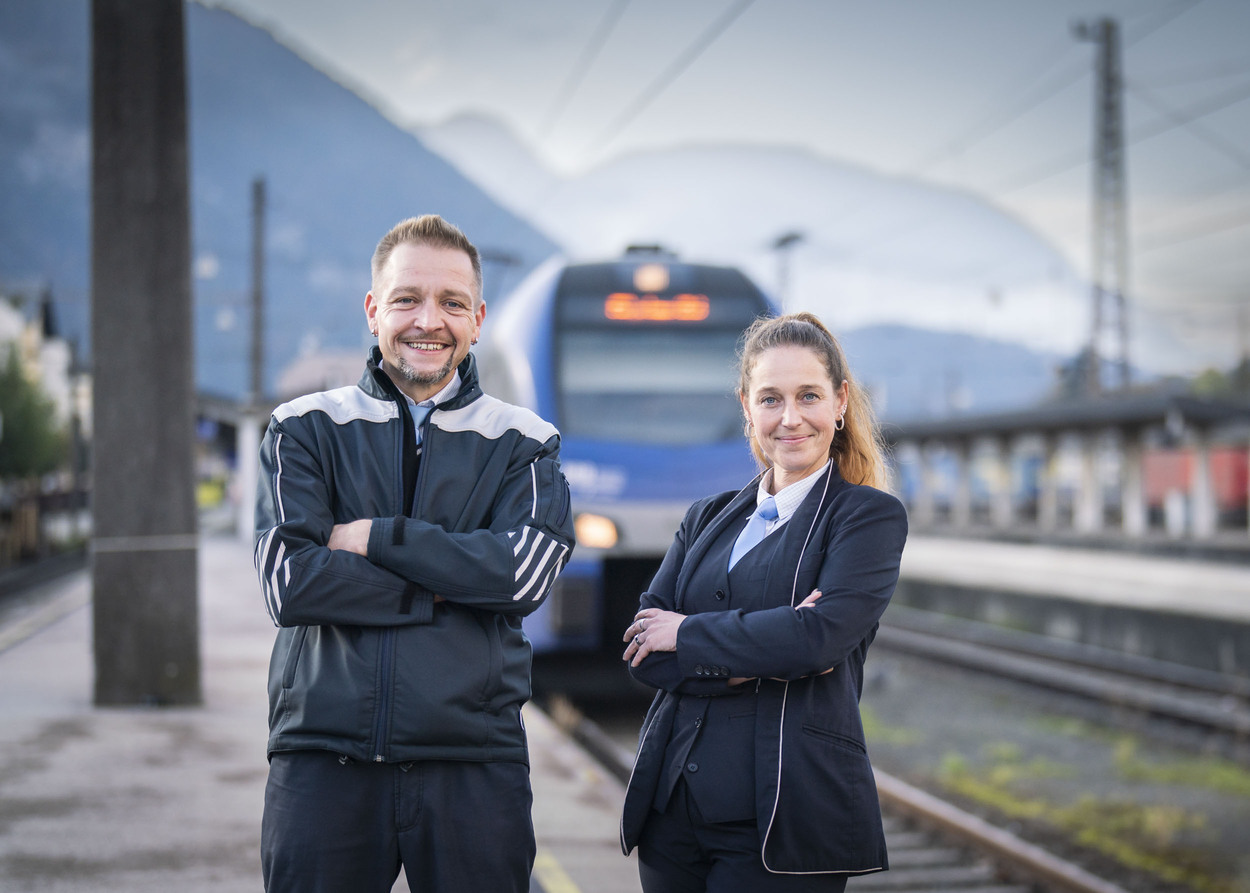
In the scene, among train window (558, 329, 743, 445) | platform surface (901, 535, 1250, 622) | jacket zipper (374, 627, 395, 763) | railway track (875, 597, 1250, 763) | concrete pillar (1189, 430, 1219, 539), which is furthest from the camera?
concrete pillar (1189, 430, 1219, 539)

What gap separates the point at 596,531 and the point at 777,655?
5.50 metres

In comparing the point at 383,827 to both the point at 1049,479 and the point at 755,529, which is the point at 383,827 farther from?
the point at 1049,479

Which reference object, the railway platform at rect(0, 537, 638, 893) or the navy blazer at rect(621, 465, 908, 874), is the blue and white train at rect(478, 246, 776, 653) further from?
the navy blazer at rect(621, 465, 908, 874)

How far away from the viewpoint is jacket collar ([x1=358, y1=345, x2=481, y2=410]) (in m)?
2.41

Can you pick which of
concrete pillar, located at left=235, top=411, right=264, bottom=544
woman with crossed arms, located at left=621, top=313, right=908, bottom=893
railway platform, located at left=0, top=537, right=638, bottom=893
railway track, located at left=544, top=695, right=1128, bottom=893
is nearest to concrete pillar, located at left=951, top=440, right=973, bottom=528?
concrete pillar, located at left=235, top=411, right=264, bottom=544

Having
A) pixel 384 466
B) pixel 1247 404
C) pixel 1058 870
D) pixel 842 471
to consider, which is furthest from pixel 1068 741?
pixel 1247 404

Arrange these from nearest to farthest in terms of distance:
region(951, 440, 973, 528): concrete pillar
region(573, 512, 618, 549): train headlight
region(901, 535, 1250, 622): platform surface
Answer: region(573, 512, 618, 549): train headlight
region(901, 535, 1250, 622): platform surface
region(951, 440, 973, 528): concrete pillar

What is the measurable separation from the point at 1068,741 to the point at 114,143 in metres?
8.32

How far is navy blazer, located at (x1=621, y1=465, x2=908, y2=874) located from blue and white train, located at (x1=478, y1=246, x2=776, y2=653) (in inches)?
202

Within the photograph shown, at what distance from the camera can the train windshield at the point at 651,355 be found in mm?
7992

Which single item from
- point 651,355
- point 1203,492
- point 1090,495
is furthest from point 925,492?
point 651,355

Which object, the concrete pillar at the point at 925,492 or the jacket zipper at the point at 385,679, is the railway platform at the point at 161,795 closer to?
the jacket zipper at the point at 385,679

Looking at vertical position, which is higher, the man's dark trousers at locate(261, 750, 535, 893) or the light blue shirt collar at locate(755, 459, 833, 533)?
the light blue shirt collar at locate(755, 459, 833, 533)

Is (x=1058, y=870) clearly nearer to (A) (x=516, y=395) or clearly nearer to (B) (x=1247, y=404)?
(A) (x=516, y=395)
